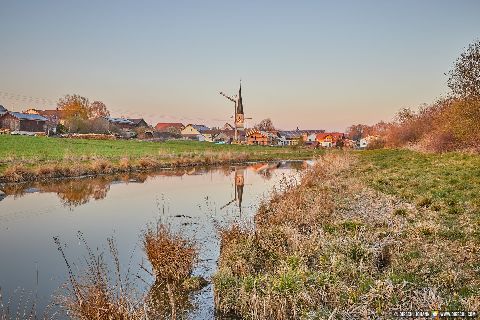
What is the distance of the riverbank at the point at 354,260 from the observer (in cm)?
682

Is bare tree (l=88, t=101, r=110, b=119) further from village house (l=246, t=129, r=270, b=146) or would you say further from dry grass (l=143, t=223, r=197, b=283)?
dry grass (l=143, t=223, r=197, b=283)

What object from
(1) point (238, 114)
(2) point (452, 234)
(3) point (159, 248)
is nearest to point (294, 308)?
(3) point (159, 248)

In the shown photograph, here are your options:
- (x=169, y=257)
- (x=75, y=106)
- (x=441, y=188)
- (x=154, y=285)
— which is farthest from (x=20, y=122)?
(x=154, y=285)

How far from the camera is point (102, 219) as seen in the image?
699 inches

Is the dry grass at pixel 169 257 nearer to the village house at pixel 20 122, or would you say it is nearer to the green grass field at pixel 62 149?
the green grass field at pixel 62 149

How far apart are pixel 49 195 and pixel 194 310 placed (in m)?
18.1

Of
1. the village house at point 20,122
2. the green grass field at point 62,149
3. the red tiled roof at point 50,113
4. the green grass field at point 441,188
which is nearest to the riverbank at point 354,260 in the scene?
the green grass field at point 441,188

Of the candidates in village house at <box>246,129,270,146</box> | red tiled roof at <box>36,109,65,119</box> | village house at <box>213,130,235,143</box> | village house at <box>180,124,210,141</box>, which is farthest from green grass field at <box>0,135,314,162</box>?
village house at <box>213,130,235,143</box>

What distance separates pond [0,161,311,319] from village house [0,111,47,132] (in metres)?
73.3

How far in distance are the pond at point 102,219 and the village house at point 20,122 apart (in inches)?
2887

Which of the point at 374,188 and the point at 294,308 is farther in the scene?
the point at 374,188

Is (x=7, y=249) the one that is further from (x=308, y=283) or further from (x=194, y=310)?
(x=308, y=283)

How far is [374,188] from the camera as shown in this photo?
19094 mm

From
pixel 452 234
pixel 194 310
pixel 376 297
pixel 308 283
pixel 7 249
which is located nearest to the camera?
pixel 376 297
